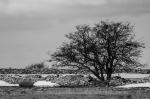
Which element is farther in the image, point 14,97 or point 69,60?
point 69,60

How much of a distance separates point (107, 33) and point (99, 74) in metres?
6.84

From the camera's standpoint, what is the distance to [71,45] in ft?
217

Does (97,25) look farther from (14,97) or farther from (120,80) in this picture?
(14,97)

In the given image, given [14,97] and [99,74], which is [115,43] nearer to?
[99,74]

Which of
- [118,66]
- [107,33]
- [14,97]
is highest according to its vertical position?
[107,33]

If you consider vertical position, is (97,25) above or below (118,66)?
above

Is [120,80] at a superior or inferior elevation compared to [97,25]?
inferior

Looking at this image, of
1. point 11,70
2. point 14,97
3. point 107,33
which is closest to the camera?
point 14,97

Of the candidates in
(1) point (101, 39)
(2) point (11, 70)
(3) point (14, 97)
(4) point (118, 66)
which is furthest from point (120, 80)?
(2) point (11, 70)

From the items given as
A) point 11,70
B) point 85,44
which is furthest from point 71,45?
point 11,70

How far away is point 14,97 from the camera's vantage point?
35.6 meters

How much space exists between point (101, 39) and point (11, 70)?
43.1 m

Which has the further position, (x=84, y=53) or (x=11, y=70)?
(x=11, y=70)

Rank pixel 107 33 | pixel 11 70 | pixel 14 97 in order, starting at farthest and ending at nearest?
1. pixel 11 70
2. pixel 107 33
3. pixel 14 97
